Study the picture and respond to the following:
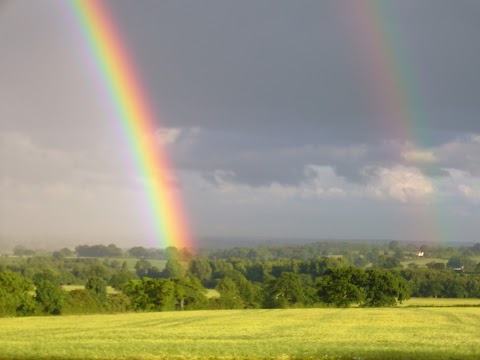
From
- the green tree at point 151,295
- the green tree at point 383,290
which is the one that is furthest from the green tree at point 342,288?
the green tree at point 151,295

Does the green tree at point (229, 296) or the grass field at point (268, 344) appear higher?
the grass field at point (268, 344)

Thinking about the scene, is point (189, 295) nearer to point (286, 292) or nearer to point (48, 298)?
point (286, 292)

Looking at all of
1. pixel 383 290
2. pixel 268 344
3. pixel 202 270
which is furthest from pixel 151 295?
pixel 202 270

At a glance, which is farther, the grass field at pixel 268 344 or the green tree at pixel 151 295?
the green tree at pixel 151 295

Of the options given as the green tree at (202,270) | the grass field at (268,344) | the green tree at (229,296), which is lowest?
the green tree at (229,296)

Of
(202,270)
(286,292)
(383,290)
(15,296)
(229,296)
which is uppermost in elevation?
(202,270)

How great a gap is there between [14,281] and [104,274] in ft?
238

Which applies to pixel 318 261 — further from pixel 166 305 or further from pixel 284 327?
→ pixel 284 327

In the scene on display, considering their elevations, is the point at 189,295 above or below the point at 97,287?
below

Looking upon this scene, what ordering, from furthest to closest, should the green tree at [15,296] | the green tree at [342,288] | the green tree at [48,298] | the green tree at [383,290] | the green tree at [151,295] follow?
1. the green tree at [383,290]
2. the green tree at [342,288]
3. the green tree at [151,295]
4. the green tree at [48,298]
5. the green tree at [15,296]

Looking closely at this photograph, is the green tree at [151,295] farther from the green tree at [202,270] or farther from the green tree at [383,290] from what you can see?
the green tree at [202,270]

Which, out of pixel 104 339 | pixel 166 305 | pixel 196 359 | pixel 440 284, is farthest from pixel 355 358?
pixel 440 284

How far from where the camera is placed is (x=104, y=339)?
3872 cm

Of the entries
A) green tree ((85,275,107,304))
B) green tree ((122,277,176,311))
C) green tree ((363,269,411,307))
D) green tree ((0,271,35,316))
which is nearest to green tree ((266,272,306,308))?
green tree ((363,269,411,307))
